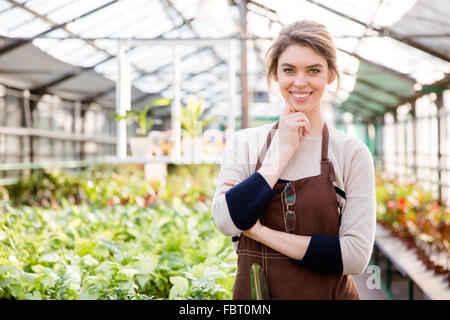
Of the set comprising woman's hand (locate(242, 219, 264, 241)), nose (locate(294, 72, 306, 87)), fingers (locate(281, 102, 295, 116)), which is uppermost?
nose (locate(294, 72, 306, 87))

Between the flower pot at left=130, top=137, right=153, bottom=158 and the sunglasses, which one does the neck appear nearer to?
the sunglasses

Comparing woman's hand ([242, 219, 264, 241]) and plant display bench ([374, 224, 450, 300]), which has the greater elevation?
woman's hand ([242, 219, 264, 241])

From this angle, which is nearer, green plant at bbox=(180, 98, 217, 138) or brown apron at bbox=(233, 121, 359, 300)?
brown apron at bbox=(233, 121, 359, 300)

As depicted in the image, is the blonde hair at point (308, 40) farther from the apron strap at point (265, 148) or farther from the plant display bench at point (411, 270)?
→ the plant display bench at point (411, 270)

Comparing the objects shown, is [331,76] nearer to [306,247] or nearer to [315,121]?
[315,121]

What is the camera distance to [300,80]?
0.89 m

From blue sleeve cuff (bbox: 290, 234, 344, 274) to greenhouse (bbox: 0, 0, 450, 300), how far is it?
1cm

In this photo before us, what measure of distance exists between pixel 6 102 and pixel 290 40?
892cm

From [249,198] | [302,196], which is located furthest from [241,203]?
[302,196]

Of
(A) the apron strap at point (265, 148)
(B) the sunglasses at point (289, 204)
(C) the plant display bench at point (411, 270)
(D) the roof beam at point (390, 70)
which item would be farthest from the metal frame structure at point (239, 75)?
(B) the sunglasses at point (289, 204)

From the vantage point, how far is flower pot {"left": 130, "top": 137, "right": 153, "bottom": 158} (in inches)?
145

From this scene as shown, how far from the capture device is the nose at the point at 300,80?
0.89m

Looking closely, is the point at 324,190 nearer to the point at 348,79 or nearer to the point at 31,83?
the point at 31,83

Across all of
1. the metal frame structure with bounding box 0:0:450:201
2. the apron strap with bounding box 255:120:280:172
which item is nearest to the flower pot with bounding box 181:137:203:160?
the metal frame structure with bounding box 0:0:450:201
